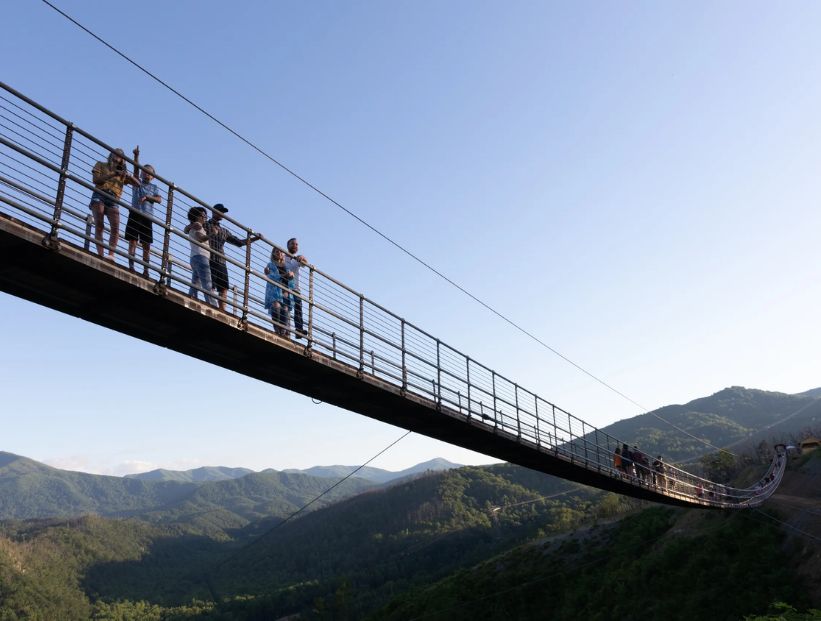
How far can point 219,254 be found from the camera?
10.5 meters

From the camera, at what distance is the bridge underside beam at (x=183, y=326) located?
8.30 meters

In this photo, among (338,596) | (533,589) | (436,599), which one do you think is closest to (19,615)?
(338,596)

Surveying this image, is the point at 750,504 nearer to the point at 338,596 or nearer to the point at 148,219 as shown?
the point at 148,219

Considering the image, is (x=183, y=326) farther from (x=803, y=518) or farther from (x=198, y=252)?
(x=803, y=518)

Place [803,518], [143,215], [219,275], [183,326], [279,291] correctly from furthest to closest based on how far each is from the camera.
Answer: [803,518]
[279,291]
[219,275]
[183,326]
[143,215]

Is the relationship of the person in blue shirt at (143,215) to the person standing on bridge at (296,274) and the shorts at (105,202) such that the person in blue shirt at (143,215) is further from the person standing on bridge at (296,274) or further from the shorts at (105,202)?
the person standing on bridge at (296,274)

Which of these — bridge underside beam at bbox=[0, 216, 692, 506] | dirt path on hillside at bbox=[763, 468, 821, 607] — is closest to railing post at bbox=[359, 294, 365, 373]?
bridge underside beam at bbox=[0, 216, 692, 506]

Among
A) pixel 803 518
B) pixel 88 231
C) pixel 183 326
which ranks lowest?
pixel 803 518

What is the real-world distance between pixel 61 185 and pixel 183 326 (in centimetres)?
296

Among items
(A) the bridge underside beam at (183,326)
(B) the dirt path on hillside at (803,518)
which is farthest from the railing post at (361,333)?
(B) the dirt path on hillside at (803,518)

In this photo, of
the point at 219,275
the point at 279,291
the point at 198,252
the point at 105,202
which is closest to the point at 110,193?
the point at 105,202

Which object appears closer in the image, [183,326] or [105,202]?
[105,202]

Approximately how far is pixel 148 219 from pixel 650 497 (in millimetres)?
23445

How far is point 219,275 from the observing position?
427 inches
